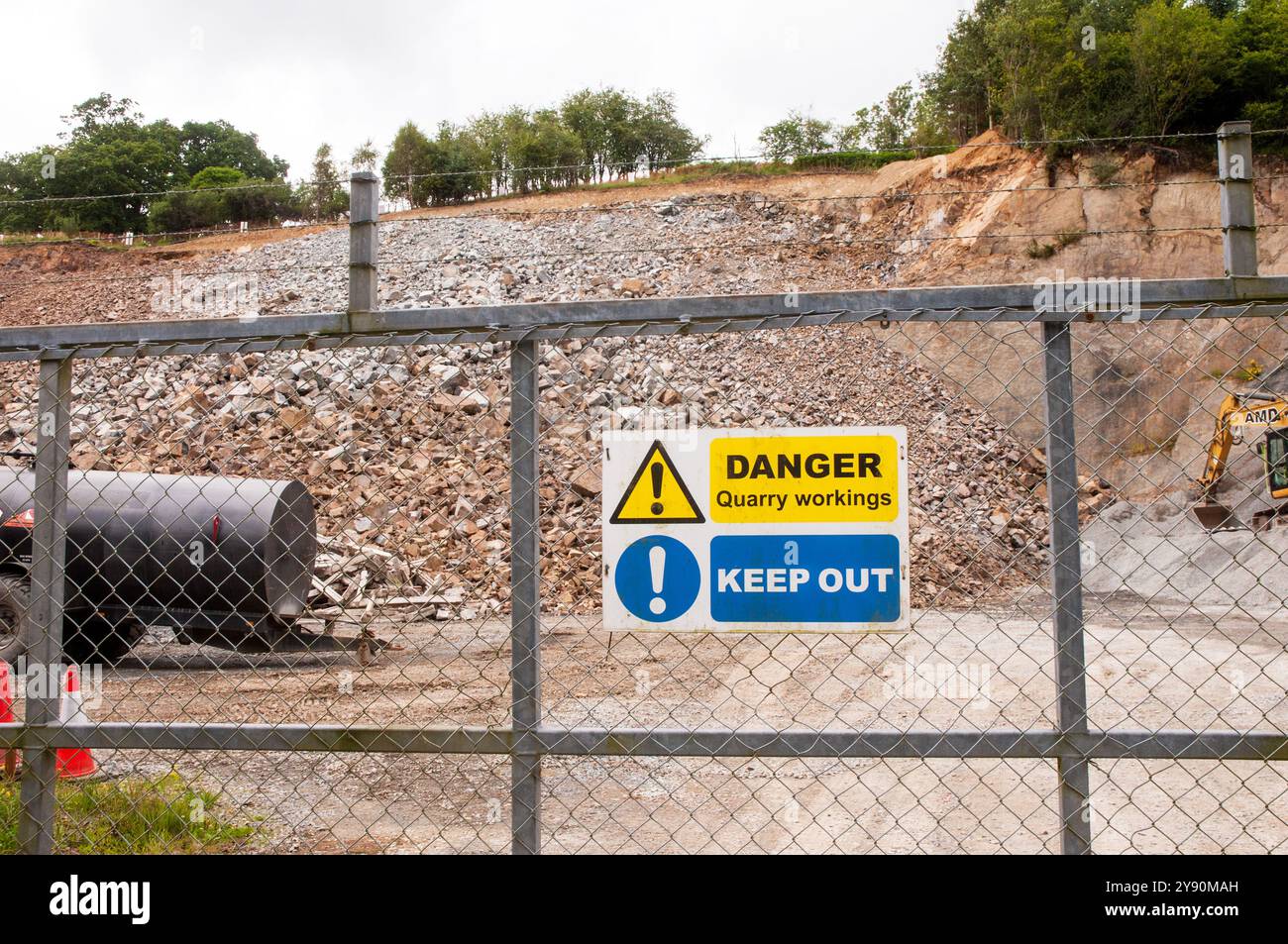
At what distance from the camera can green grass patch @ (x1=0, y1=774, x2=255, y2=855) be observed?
11.5ft

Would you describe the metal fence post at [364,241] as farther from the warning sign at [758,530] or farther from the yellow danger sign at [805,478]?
the yellow danger sign at [805,478]

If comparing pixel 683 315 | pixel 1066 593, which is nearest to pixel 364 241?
pixel 683 315

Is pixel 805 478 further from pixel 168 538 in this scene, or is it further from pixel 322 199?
pixel 322 199

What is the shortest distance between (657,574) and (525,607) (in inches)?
12.8

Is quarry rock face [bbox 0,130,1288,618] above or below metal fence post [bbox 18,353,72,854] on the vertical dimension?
above

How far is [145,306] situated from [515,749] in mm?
30253

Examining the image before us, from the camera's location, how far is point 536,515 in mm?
2199

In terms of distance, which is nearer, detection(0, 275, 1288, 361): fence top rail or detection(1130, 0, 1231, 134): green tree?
detection(0, 275, 1288, 361): fence top rail

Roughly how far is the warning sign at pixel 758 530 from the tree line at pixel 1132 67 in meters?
26.2

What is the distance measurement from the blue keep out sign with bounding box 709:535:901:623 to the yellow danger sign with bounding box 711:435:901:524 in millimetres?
55

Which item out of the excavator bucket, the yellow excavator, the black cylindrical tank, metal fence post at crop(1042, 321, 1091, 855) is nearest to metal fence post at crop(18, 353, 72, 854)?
metal fence post at crop(1042, 321, 1091, 855)

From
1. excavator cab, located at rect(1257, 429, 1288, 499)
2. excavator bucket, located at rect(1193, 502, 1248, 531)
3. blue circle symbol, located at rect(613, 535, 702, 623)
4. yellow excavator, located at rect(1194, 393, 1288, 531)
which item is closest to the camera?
blue circle symbol, located at rect(613, 535, 702, 623)

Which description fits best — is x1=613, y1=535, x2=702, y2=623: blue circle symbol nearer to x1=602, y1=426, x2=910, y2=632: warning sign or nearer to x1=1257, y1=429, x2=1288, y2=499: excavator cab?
x1=602, y1=426, x2=910, y2=632: warning sign
